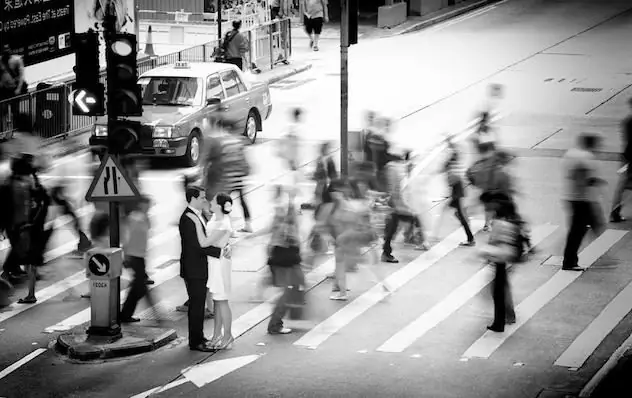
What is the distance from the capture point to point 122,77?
15.3 meters

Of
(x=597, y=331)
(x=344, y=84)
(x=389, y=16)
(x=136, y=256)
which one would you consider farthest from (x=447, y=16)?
(x=136, y=256)

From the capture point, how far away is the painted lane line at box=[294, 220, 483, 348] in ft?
52.1

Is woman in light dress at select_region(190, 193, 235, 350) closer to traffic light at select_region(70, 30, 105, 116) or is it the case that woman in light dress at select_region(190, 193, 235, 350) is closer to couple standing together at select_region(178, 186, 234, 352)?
couple standing together at select_region(178, 186, 234, 352)

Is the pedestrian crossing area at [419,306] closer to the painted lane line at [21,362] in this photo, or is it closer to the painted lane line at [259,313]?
the painted lane line at [259,313]

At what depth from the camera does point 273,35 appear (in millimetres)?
37688

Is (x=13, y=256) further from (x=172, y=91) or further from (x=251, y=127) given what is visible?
(x=251, y=127)

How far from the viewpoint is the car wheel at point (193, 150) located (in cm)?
2567

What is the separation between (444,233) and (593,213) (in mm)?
3222

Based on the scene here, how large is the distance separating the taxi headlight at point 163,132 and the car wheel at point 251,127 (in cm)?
274

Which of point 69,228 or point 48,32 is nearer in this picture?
point 69,228

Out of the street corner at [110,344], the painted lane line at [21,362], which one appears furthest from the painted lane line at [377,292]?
the painted lane line at [21,362]

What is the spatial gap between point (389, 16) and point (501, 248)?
94.7 feet

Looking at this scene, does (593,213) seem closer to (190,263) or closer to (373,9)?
(190,263)

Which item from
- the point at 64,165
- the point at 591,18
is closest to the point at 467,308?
the point at 64,165
